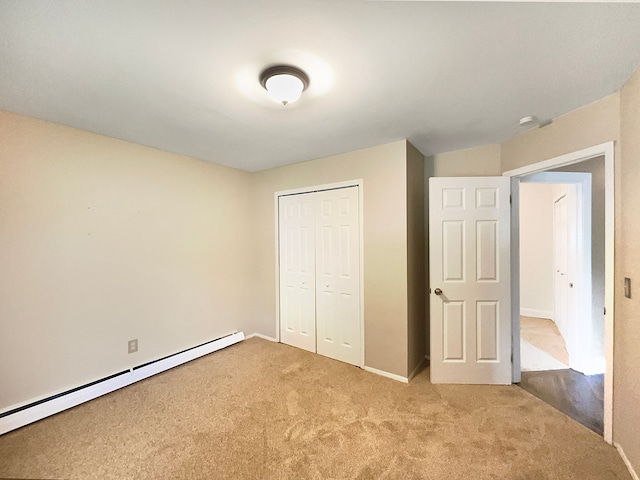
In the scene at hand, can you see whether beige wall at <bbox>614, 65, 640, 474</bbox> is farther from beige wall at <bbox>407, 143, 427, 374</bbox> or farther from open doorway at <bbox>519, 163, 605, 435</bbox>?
beige wall at <bbox>407, 143, 427, 374</bbox>

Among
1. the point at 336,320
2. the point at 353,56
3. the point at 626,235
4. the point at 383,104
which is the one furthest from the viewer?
the point at 336,320

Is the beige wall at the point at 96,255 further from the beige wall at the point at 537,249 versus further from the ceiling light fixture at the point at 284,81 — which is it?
the beige wall at the point at 537,249

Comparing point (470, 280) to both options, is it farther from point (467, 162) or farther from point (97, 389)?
point (97, 389)

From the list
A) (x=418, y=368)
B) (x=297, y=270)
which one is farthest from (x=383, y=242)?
(x=418, y=368)

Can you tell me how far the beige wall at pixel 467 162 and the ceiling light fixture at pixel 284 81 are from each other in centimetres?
199

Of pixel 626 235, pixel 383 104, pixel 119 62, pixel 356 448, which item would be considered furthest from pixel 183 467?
pixel 626 235

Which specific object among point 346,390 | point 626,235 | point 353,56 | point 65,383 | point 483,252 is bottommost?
point 346,390

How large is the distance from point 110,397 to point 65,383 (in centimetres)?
36

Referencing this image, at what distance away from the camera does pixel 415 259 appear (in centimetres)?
263

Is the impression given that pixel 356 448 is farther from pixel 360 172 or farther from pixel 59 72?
pixel 59 72

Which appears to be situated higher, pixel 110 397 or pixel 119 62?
pixel 119 62

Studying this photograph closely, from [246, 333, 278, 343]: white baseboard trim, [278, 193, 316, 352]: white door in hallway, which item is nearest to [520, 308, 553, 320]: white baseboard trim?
[278, 193, 316, 352]: white door in hallway

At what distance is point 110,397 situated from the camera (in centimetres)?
222

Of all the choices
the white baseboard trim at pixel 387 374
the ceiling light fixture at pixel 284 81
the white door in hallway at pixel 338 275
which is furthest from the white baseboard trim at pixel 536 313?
the ceiling light fixture at pixel 284 81
